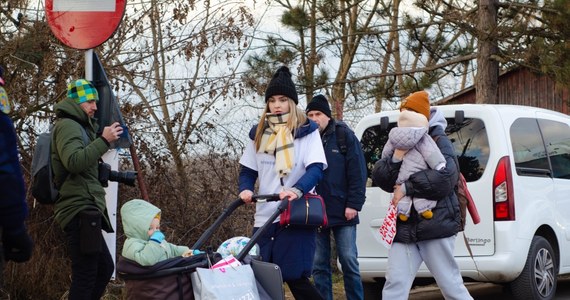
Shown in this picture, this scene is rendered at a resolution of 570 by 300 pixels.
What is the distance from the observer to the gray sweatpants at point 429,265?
6.30 metres

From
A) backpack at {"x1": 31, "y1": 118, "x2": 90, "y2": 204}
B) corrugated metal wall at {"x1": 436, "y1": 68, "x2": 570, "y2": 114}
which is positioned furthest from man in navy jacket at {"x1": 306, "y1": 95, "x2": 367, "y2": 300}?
corrugated metal wall at {"x1": 436, "y1": 68, "x2": 570, "y2": 114}

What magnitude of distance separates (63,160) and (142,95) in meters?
2.87

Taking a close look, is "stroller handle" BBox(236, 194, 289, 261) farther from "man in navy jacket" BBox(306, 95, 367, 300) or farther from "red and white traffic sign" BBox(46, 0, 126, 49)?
"red and white traffic sign" BBox(46, 0, 126, 49)

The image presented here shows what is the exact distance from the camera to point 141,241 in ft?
16.3

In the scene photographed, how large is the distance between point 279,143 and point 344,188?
4.92 ft

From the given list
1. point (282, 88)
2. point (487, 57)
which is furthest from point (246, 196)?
point (487, 57)

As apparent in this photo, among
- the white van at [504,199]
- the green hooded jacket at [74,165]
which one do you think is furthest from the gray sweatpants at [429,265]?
the green hooded jacket at [74,165]

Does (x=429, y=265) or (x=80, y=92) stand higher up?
(x=80, y=92)

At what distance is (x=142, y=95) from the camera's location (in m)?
8.76

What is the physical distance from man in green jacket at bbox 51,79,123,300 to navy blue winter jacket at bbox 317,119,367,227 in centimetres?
201

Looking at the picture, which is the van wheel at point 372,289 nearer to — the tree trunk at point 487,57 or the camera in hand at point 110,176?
the camera in hand at point 110,176

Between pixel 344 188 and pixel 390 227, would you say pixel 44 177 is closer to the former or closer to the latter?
pixel 390 227

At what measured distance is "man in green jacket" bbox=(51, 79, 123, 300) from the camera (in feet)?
19.5

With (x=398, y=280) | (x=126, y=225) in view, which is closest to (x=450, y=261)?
(x=398, y=280)
